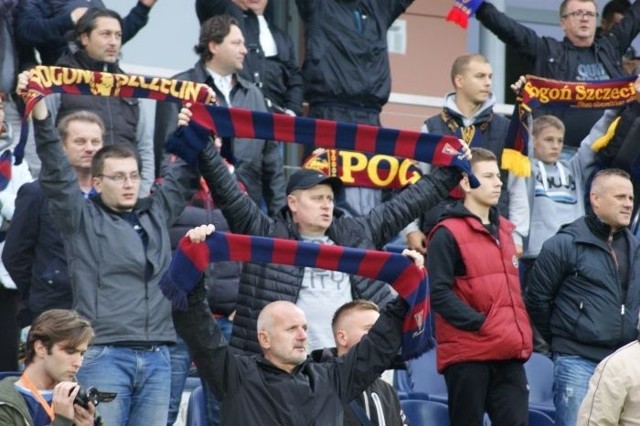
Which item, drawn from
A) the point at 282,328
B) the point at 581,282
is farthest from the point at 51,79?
the point at 581,282

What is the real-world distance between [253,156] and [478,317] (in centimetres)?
225

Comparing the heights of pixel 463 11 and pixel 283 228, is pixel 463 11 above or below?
above

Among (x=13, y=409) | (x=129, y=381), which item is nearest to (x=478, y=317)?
(x=129, y=381)

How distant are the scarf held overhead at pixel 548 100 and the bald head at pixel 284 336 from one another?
12.2 feet

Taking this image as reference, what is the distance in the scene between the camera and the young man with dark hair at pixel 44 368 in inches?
305

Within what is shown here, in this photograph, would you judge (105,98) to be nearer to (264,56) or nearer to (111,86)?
(111,86)

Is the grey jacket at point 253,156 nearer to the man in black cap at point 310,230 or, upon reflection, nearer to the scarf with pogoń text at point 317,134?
the man in black cap at point 310,230

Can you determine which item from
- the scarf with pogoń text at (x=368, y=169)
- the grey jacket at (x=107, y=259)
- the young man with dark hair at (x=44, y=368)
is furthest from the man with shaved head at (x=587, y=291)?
the young man with dark hair at (x=44, y=368)

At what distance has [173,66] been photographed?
14.2 m

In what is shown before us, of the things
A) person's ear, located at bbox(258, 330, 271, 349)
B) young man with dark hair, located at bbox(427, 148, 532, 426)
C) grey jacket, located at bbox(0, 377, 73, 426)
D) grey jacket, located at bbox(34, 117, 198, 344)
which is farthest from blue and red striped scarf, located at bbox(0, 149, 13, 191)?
grey jacket, located at bbox(0, 377, 73, 426)

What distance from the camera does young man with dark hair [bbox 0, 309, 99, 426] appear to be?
775cm

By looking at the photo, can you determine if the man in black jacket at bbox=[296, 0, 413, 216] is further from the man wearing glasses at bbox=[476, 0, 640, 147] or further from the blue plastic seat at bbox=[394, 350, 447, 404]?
the blue plastic seat at bbox=[394, 350, 447, 404]

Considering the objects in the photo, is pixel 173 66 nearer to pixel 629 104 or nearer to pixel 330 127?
pixel 629 104

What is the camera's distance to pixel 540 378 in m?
11.5
